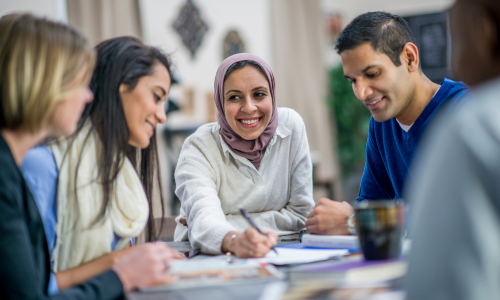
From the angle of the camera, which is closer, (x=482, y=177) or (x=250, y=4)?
(x=482, y=177)

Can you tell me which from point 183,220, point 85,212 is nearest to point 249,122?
point 183,220

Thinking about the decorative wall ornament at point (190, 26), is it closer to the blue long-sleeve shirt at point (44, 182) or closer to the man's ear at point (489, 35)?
the blue long-sleeve shirt at point (44, 182)

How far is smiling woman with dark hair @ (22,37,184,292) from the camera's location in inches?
39.2

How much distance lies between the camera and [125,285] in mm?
823

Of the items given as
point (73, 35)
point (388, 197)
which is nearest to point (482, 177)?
point (73, 35)

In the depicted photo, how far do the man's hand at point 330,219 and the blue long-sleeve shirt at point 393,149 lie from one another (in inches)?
19.6

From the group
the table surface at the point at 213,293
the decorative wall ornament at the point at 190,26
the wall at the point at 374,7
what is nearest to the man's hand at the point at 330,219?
the table surface at the point at 213,293

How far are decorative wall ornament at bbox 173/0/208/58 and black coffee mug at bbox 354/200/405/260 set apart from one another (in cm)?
485

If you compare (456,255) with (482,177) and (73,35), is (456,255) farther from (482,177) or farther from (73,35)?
(73,35)

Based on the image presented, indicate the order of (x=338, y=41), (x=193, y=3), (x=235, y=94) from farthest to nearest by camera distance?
(x=193, y=3), (x=235, y=94), (x=338, y=41)

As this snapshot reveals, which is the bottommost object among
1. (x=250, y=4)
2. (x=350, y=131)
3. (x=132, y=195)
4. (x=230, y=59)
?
(x=350, y=131)

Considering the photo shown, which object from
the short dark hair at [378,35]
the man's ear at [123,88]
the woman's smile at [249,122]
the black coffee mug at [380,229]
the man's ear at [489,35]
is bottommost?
the black coffee mug at [380,229]

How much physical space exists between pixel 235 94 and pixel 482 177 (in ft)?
4.61

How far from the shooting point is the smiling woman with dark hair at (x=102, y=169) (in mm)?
995
